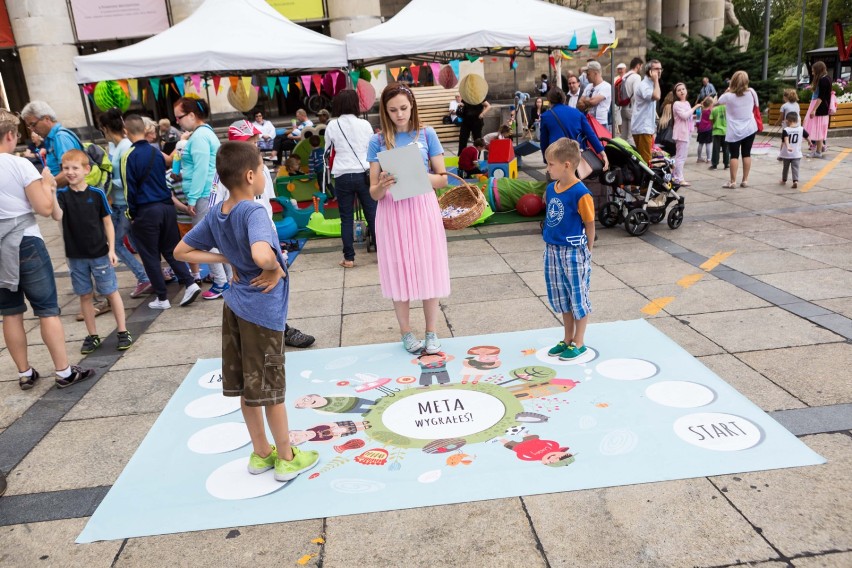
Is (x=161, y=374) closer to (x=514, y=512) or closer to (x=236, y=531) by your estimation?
(x=236, y=531)

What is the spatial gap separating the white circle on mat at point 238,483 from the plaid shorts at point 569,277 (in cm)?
225

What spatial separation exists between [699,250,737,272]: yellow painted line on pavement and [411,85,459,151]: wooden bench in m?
14.3

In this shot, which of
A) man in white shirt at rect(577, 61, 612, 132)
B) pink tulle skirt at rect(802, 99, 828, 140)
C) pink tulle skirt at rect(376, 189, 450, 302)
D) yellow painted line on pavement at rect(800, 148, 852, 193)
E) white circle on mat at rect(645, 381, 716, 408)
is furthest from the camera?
A: pink tulle skirt at rect(802, 99, 828, 140)

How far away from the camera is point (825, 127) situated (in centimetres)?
1287

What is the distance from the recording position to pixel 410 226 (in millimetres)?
4691

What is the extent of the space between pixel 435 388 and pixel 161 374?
2.16 metres

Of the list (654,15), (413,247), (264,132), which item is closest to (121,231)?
(413,247)

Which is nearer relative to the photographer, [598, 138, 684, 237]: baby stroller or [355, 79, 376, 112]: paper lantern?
[598, 138, 684, 237]: baby stroller

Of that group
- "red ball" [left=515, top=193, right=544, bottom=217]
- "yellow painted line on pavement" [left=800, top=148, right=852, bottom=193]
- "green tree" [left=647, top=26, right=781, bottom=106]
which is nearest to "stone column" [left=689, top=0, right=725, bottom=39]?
"green tree" [left=647, top=26, right=781, bottom=106]

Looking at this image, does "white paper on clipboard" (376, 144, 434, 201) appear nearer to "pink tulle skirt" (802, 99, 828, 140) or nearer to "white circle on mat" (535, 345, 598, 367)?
"white circle on mat" (535, 345, 598, 367)

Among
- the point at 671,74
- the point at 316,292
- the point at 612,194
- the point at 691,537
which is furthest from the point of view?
the point at 671,74

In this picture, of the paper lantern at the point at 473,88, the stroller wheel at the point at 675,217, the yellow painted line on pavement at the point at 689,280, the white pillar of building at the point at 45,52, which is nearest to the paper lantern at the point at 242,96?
the paper lantern at the point at 473,88

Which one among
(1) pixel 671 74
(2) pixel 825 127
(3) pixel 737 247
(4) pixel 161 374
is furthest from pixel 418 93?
(4) pixel 161 374

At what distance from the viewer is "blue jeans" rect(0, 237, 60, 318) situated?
4.55 m
